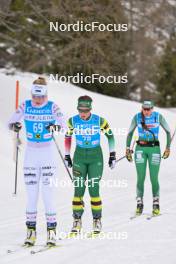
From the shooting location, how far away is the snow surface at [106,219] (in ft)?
25.0

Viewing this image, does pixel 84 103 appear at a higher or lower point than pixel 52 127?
higher

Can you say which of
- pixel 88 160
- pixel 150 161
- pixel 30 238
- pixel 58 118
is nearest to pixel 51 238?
pixel 30 238

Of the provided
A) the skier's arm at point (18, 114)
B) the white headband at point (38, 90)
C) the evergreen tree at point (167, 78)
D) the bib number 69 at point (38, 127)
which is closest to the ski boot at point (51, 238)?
the bib number 69 at point (38, 127)

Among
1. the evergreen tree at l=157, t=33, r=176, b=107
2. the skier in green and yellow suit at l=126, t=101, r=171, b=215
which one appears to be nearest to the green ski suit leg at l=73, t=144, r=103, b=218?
the skier in green and yellow suit at l=126, t=101, r=171, b=215

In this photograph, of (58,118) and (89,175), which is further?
(89,175)

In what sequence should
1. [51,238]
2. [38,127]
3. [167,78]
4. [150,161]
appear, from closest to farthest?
[51,238], [38,127], [150,161], [167,78]

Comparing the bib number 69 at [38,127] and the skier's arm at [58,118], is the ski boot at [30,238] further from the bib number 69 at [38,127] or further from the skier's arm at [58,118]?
the skier's arm at [58,118]

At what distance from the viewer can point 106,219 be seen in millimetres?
10953

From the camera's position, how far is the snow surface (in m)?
7.62

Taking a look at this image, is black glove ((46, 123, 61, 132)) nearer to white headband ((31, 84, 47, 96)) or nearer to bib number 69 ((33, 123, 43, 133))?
bib number 69 ((33, 123, 43, 133))

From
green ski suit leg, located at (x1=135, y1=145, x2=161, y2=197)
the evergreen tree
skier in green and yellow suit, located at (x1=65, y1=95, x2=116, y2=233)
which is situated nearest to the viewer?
skier in green and yellow suit, located at (x1=65, y1=95, x2=116, y2=233)

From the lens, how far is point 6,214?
1162cm

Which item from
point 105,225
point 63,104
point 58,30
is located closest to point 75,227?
point 105,225

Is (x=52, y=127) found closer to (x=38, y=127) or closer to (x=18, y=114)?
(x=38, y=127)
